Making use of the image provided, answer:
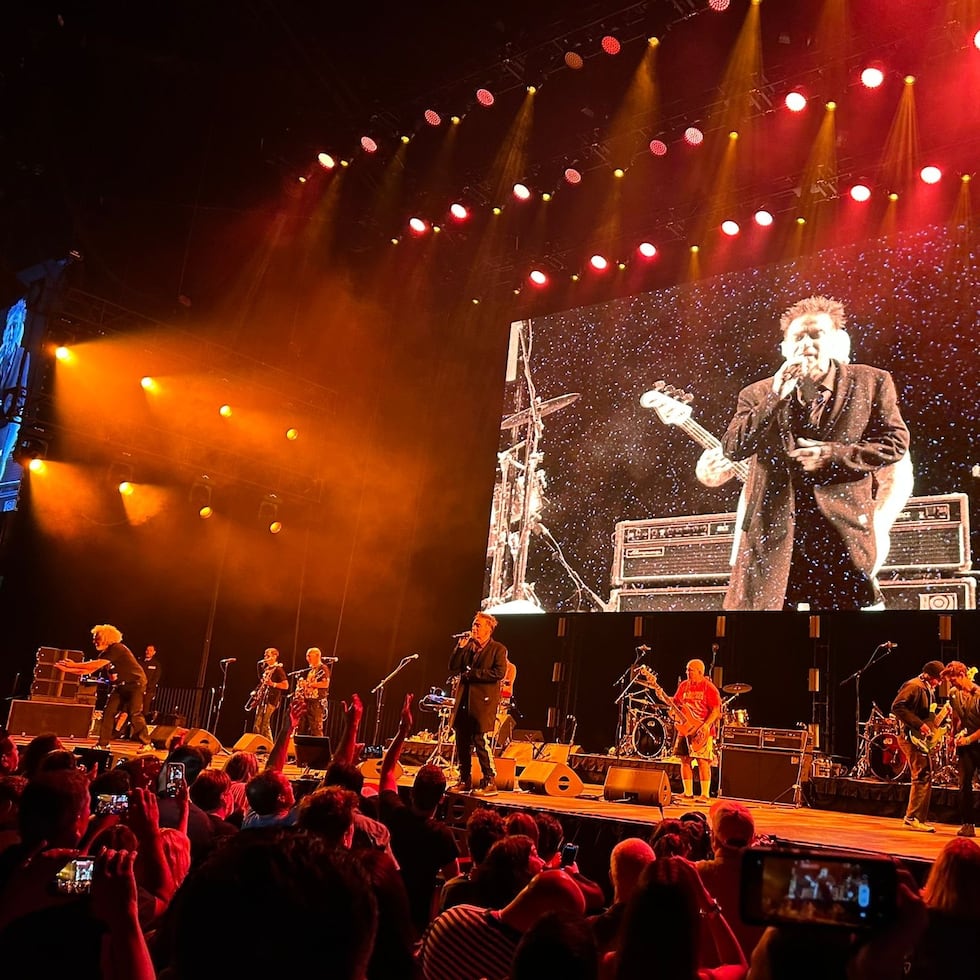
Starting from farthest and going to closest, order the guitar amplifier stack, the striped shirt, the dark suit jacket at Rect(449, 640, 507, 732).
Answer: the guitar amplifier stack, the dark suit jacket at Rect(449, 640, 507, 732), the striped shirt

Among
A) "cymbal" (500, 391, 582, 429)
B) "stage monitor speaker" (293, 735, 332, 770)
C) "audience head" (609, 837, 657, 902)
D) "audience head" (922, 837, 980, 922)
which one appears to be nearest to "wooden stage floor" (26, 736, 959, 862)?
"stage monitor speaker" (293, 735, 332, 770)

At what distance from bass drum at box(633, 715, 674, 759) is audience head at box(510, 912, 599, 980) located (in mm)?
10426

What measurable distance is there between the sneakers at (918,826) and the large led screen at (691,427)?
219cm

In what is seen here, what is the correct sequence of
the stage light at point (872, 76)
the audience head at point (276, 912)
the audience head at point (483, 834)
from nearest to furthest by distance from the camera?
1. the audience head at point (276, 912)
2. the audience head at point (483, 834)
3. the stage light at point (872, 76)

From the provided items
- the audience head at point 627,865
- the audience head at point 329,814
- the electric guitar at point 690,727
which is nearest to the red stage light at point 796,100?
the electric guitar at point 690,727

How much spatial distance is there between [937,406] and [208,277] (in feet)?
31.1

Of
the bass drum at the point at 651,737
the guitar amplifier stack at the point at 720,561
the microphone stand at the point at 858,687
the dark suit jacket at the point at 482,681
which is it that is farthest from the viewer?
the bass drum at the point at 651,737

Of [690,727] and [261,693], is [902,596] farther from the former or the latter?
[261,693]

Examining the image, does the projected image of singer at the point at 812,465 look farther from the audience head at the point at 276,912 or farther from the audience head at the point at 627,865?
the audience head at the point at 276,912

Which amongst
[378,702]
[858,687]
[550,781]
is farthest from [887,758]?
[378,702]

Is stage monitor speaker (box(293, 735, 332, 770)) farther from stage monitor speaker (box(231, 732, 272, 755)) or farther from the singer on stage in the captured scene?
the singer on stage


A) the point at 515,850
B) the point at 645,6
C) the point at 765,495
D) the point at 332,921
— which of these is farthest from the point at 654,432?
the point at 332,921

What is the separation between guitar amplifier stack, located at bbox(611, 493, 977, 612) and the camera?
9.63 metres

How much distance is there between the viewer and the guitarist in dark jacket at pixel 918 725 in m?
8.38
